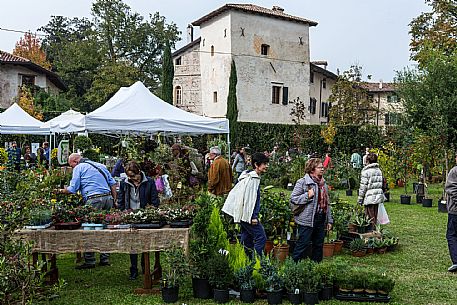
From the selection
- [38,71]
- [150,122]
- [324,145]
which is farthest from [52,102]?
[150,122]

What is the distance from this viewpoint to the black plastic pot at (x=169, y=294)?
6.22 metres

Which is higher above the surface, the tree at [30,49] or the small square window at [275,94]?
the tree at [30,49]

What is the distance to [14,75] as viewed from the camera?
117 feet

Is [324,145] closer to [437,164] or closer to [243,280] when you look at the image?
[437,164]

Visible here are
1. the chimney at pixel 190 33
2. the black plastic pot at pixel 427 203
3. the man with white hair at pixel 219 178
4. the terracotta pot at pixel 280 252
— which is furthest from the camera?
the chimney at pixel 190 33

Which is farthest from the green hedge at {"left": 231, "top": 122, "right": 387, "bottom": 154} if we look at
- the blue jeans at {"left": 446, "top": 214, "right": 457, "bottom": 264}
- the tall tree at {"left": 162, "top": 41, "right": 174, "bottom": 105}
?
the blue jeans at {"left": 446, "top": 214, "right": 457, "bottom": 264}

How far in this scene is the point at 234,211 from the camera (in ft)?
22.3

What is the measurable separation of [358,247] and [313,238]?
1825 mm

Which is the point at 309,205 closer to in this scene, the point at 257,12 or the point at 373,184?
the point at 373,184

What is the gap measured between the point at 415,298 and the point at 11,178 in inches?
213

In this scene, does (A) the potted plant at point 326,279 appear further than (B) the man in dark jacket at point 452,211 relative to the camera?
No

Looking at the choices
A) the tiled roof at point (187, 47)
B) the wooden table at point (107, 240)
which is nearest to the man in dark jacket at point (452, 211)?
the wooden table at point (107, 240)

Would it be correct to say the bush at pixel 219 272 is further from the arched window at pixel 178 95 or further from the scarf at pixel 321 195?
the arched window at pixel 178 95

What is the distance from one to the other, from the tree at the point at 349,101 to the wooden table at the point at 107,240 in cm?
2842
